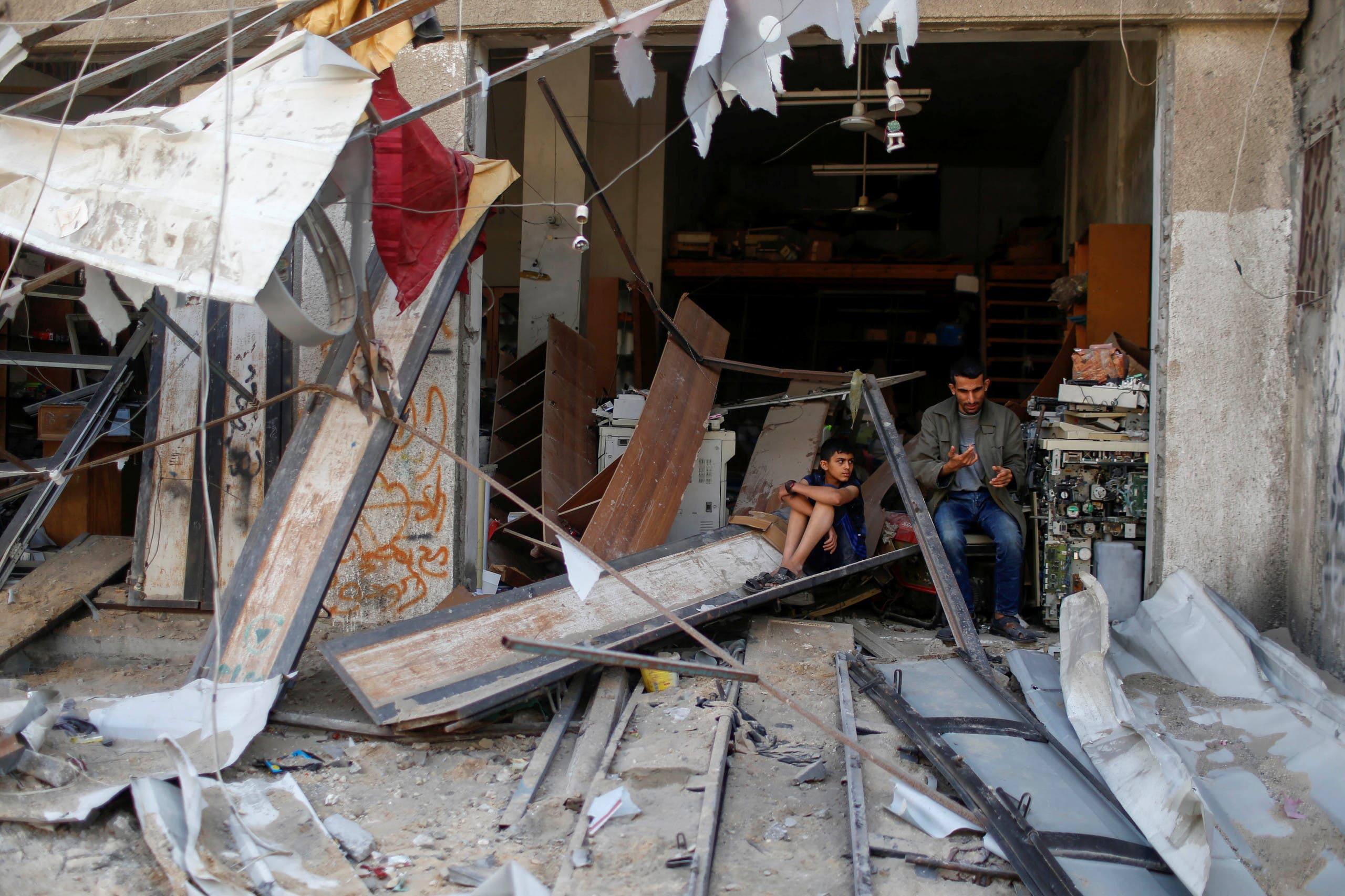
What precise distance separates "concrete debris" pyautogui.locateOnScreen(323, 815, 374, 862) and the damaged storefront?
0.7 inches

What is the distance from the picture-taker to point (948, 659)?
175 inches

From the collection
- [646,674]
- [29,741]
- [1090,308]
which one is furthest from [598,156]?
[29,741]

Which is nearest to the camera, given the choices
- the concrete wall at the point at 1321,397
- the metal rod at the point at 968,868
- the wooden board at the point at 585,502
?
the metal rod at the point at 968,868

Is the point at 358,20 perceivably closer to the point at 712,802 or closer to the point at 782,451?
the point at 712,802

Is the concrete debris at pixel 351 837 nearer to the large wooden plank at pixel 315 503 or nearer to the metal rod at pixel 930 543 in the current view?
the large wooden plank at pixel 315 503

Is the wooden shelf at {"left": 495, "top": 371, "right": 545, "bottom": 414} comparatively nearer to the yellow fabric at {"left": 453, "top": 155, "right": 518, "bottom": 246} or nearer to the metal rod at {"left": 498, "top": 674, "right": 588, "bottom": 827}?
the yellow fabric at {"left": 453, "top": 155, "right": 518, "bottom": 246}

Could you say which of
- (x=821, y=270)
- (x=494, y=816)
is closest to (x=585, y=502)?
(x=494, y=816)

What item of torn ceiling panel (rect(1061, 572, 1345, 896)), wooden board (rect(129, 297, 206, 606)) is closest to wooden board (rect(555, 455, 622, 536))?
wooden board (rect(129, 297, 206, 606))

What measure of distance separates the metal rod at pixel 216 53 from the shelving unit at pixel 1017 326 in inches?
345

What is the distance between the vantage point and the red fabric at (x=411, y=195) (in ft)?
12.3

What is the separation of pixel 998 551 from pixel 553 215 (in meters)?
5.78

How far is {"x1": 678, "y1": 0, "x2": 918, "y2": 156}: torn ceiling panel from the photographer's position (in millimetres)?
3172

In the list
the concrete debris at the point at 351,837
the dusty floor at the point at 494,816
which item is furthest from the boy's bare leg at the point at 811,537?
the concrete debris at the point at 351,837

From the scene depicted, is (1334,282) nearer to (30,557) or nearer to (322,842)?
(322,842)
